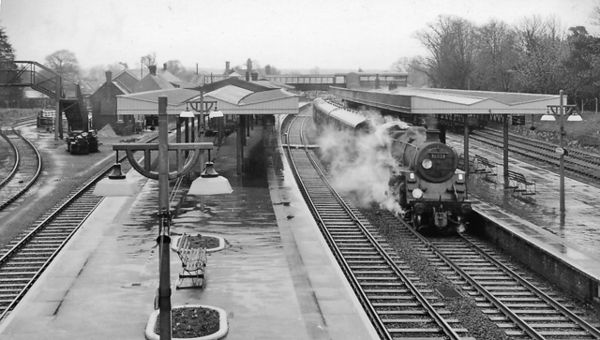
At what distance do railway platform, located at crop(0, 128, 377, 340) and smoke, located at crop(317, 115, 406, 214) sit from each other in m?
3.49

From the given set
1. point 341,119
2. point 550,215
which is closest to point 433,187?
point 550,215

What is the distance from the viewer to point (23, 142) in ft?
160

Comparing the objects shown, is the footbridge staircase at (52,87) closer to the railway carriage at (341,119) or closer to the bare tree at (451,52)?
the railway carriage at (341,119)

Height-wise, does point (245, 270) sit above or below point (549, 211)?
below

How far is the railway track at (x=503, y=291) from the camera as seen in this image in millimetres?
13523

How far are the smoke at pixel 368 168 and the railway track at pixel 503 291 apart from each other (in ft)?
13.0

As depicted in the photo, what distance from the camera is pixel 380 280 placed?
16953 mm

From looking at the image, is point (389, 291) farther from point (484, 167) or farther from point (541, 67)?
point (541, 67)

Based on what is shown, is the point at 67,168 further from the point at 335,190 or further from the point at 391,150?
the point at 391,150

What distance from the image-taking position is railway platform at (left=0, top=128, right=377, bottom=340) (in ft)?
41.0

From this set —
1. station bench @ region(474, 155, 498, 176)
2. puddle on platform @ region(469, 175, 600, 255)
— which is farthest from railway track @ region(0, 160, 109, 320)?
station bench @ region(474, 155, 498, 176)

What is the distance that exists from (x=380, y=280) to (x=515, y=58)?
5465cm

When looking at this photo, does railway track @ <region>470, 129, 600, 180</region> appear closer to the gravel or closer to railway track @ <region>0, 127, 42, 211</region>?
the gravel

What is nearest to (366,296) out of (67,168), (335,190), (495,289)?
(495,289)
